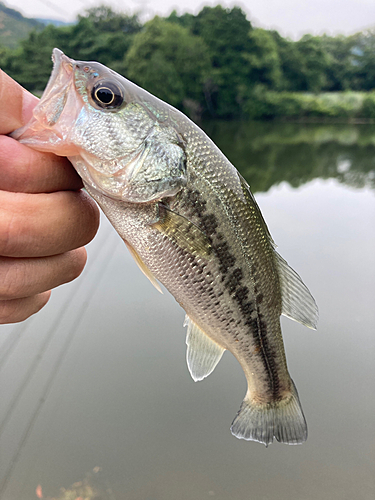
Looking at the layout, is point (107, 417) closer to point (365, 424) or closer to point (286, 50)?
point (365, 424)

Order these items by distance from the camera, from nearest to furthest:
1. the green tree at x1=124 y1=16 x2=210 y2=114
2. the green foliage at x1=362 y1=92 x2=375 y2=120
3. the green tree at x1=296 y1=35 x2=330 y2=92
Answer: the green tree at x1=124 y1=16 x2=210 y2=114 < the green foliage at x1=362 y1=92 x2=375 y2=120 < the green tree at x1=296 y1=35 x2=330 y2=92

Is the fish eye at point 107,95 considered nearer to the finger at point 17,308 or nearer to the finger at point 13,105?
the finger at point 13,105

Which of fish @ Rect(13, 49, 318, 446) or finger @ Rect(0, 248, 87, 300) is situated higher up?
fish @ Rect(13, 49, 318, 446)

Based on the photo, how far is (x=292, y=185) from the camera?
13.1 meters

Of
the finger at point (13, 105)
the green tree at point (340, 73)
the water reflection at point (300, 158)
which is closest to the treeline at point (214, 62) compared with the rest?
the green tree at point (340, 73)

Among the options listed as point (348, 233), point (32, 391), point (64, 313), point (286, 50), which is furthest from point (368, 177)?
point (286, 50)

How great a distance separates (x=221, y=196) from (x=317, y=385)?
402cm

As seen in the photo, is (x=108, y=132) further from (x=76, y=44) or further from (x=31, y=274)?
(x=76, y=44)

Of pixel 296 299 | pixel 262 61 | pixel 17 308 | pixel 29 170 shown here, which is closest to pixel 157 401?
pixel 296 299

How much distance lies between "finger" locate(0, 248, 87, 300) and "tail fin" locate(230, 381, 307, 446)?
1139 millimetres

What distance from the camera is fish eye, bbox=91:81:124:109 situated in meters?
1.15

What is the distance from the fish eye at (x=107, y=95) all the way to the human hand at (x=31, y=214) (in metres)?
0.20

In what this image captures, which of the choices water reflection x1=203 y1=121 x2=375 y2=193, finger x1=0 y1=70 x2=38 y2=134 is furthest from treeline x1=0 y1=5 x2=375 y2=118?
finger x1=0 y1=70 x2=38 y2=134

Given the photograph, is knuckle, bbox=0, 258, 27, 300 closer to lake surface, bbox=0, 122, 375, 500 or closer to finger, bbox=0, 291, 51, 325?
finger, bbox=0, 291, 51, 325
